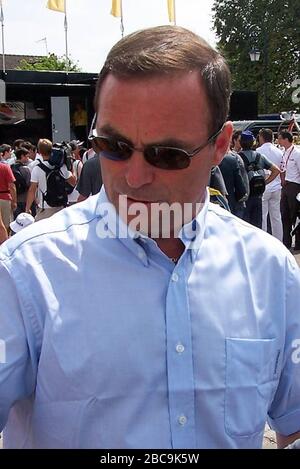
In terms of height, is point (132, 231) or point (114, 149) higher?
point (114, 149)

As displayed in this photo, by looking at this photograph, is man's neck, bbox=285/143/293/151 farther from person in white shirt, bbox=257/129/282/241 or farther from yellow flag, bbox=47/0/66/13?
yellow flag, bbox=47/0/66/13

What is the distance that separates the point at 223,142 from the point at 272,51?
41.0m

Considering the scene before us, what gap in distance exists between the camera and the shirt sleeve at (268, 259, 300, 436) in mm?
1538

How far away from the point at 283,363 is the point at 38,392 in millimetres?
569

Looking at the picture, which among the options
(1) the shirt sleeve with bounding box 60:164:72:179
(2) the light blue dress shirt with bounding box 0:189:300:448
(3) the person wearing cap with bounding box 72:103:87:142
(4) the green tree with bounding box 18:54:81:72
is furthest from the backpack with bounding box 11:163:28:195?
(4) the green tree with bounding box 18:54:81:72

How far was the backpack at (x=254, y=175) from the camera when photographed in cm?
805

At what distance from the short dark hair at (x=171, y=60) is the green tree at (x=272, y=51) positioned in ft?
127

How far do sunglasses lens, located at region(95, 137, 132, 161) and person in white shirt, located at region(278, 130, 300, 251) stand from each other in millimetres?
8218

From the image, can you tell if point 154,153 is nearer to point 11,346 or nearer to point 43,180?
point 11,346

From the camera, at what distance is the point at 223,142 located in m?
1.51

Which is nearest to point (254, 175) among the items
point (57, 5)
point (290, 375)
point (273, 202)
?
point (273, 202)

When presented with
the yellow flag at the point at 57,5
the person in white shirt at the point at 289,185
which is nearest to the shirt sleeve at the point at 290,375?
the person in white shirt at the point at 289,185

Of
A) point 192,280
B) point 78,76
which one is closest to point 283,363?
point 192,280

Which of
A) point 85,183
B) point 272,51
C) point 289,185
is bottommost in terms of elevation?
point 289,185
